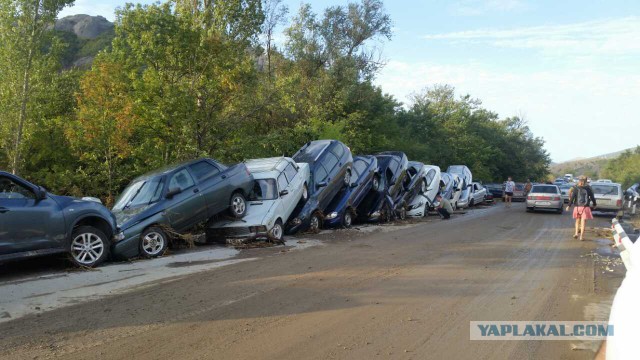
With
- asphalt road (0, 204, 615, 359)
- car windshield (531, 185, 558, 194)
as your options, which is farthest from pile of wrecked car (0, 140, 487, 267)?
car windshield (531, 185, 558, 194)

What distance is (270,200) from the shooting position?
12.4 metres

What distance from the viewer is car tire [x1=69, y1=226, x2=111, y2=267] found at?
8.55 m

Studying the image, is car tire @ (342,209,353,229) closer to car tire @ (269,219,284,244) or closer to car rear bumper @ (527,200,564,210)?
car tire @ (269,219,284,244)

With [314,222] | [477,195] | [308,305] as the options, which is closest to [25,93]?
[314,222]

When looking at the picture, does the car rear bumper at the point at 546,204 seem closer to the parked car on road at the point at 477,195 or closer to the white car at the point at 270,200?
the parked car on road at the point at 477,195

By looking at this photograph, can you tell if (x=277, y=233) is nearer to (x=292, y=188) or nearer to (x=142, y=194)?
(x=292, y=188)

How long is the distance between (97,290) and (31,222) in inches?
72.5

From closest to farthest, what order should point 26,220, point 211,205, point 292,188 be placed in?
point 26,220 → point 211,205 → point 292,188

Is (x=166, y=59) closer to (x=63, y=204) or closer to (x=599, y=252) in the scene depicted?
(x=63, y=204)

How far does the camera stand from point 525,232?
48.6ft

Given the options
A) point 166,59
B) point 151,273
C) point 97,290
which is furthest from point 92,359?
point 166,59

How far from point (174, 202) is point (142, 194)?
0.86 metres

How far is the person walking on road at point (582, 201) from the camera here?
43.5 feet
